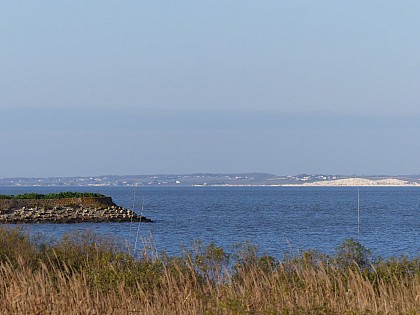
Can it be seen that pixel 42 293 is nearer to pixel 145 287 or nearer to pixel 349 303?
pixel 145 287

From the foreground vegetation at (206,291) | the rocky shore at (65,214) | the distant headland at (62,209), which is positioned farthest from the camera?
the distant headland at (62,209)

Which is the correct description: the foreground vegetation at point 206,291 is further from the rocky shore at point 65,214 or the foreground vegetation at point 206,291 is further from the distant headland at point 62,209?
the rocky shore at point 65,214

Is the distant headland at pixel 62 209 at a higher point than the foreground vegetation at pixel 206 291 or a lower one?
lower

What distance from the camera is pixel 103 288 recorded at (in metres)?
12.3

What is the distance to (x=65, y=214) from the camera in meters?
73.1

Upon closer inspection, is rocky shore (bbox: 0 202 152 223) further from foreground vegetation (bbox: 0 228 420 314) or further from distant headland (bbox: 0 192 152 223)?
→ foreground vegetation (bbox: 0 228 420 314)

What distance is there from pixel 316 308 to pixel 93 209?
69534 millimetres

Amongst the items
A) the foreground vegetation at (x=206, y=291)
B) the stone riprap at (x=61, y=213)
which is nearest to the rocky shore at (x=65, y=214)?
the stone riprap at (x=61, y=213)

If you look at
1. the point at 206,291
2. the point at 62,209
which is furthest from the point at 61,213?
the point at 206,291

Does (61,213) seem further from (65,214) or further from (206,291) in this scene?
(206,291)

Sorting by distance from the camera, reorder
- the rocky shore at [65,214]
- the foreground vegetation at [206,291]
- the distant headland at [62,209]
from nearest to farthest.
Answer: the foreground vegetation at [206,291]
the rocky shore at [65,214]
the distant headland at [62,209]

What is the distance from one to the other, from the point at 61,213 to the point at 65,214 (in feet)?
2.16

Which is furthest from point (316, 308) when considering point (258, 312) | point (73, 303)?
point (73, 303)

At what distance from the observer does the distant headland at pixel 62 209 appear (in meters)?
71.2
